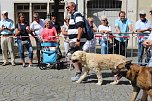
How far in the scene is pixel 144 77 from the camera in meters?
6.39

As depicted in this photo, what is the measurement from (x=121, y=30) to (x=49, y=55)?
256 cm

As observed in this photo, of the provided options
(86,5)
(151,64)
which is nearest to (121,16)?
(151,64)

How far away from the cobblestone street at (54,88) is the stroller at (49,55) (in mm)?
650

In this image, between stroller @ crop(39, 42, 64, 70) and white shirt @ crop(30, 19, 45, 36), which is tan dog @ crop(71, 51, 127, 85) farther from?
white shirt @ crop(30, 19, 45, 36)

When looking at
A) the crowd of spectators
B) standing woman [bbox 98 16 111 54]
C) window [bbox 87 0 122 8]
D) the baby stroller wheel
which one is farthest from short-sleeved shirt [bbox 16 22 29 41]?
window [bbox 87 0 122 8]

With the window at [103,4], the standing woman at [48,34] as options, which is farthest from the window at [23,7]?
the standing woman at [48,34]

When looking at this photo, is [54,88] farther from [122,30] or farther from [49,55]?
[122,30]

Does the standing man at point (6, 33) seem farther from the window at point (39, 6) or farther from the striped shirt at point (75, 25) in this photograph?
the window at point (39, 6)

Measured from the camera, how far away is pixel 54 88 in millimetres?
8867

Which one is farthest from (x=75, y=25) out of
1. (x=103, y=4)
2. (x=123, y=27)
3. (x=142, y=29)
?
(x=103, y=4)

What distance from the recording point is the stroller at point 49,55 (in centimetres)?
1187

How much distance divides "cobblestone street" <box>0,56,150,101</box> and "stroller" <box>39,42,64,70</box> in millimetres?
650

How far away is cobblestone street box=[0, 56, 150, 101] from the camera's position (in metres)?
7.93

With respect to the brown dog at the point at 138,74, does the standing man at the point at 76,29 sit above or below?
above
